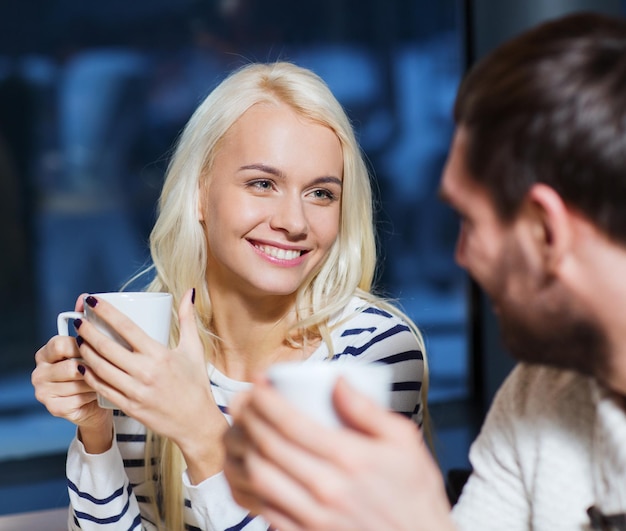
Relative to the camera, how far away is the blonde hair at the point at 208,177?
1772 millimetres

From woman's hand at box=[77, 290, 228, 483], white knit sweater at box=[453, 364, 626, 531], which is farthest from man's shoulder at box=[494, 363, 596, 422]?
woman's hand at box=[77, 290, 228, 483]

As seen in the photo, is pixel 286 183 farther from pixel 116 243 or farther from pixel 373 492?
pixel 116 243

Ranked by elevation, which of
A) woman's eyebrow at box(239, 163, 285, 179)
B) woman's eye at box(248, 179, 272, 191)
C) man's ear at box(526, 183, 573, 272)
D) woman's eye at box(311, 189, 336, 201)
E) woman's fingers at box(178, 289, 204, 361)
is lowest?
woman's fingers at box(178, 289, 204, 361)

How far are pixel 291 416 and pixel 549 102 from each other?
0.41m

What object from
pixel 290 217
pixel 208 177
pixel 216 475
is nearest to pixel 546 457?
pixel 216 475

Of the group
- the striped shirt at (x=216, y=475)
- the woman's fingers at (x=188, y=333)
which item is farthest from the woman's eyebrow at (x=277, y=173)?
the woman's fingers at (x=188, y=333)

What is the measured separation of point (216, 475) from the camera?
1296 millimetres

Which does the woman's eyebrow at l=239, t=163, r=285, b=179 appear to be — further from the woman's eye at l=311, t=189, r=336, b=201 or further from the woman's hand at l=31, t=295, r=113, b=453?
the woman's hand at l=31, t=295, r=113, b=453

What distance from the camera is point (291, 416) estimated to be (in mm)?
691

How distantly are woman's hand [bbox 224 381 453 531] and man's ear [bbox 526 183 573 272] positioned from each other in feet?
0.91

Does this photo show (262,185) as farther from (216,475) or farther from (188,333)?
(216,475)

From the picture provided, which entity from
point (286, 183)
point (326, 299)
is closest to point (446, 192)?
point (286, 183)

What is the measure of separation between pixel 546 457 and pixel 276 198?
0.79 meters

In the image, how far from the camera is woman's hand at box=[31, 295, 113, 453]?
4.51 feet
